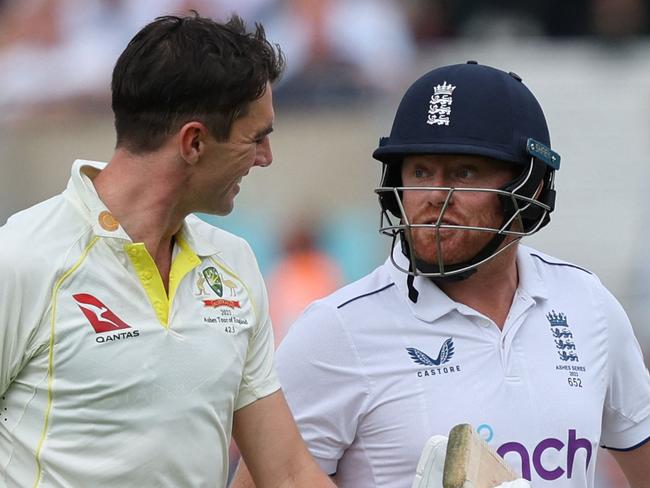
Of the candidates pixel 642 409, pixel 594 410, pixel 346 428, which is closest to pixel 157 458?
pixel 346 428

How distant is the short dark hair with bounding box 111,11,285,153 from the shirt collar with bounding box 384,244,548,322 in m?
0.71

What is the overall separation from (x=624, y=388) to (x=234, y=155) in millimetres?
1285

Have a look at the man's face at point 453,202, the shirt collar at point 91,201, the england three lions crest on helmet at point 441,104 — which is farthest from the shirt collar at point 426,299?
the shirt collar at point 91,201

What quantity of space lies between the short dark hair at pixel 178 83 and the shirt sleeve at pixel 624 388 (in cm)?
122

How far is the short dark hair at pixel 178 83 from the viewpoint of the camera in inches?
123

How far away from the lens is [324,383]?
349 centimetres

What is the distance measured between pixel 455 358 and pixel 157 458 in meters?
0.87

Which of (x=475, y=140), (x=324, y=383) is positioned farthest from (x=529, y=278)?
(x=324, y=383)

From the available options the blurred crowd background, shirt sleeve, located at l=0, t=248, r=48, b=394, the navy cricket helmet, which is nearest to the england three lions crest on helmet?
the navy cricket helmet

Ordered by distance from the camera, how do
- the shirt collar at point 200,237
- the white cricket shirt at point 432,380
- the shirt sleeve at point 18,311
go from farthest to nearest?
the white cricket shirt at point 432,380
the shirt collar at point 200,237
the shirt sleeve at point 18,311

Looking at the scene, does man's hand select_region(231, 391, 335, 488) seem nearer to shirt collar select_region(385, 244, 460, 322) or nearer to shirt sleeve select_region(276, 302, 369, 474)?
shirt sleeve select_region(276, 302, 369, 474)

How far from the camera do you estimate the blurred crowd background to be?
26.7 ft

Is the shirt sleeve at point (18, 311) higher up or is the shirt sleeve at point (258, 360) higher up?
the shirt sleeve at point (18, 311)

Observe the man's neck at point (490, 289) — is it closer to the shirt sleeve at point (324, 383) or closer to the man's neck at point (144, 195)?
the shirt sleeve at point (324, 383)
